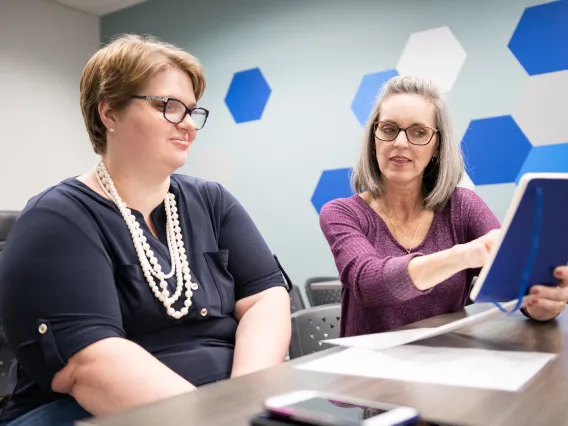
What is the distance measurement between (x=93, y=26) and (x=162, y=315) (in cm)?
411

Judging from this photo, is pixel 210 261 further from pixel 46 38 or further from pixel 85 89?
pixel 46 38

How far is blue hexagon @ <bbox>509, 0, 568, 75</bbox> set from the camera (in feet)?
8.61

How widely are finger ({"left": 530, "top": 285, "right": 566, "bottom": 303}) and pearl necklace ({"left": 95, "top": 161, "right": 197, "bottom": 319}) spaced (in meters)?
0.65

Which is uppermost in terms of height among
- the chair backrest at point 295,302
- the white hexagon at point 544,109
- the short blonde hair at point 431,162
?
the white hexagon at point 544,109

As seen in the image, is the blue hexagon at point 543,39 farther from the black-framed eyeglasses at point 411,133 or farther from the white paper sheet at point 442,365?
the white paper sheet at point 442,365

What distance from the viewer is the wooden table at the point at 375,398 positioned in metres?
0.53

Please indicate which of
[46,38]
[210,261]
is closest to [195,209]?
[210,261]

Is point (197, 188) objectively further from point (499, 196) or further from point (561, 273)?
point (499, 196)

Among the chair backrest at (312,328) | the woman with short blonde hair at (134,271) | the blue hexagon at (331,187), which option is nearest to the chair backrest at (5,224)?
the woman with short blonde hair at (134,271)

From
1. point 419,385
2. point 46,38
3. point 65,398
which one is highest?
point 46,38

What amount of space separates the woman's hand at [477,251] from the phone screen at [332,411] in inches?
21.1

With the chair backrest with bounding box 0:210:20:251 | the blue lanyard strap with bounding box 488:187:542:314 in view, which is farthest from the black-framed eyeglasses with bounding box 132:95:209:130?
the blue lanyard strap with bounding box 488:187:542:314

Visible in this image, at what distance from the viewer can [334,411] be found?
0.48 metres

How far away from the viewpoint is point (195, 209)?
4.16ft
